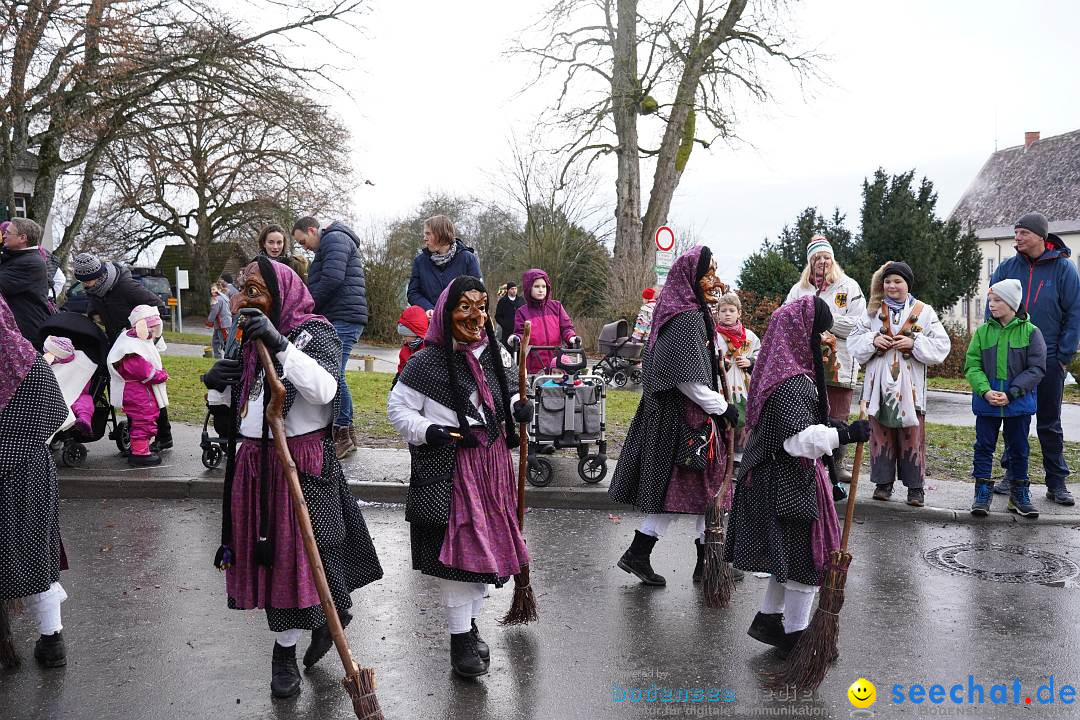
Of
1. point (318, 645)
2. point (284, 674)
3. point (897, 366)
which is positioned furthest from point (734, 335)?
point (284, 674)

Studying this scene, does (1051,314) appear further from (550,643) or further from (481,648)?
(481,648)

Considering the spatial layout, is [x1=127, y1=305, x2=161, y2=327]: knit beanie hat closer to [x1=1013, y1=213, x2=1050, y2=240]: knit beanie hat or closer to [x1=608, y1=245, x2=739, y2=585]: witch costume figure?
[x1=608, y1=245, x2=739, y2=585]: witch costume figure

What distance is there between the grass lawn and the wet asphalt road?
2.94 metres

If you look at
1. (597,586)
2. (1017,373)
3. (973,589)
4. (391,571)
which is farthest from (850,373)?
(391,571)

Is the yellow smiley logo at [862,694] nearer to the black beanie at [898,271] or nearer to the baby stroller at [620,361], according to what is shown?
the black beanie at [898,271]

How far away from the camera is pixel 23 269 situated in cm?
737

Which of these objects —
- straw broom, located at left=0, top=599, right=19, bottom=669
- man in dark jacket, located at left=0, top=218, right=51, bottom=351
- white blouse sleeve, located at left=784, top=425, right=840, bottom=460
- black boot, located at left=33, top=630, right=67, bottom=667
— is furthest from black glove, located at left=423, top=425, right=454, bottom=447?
man in dark jacket, located at left=0, top=218, right=51, bottom=351

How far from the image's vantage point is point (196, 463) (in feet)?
29.2

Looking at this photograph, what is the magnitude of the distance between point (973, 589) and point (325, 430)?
4010 millimetres

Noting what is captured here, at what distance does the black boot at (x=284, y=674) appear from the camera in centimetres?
423

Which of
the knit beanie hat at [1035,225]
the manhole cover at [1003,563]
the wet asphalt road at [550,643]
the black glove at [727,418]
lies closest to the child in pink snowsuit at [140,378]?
the wet asphalt road at [550,643]

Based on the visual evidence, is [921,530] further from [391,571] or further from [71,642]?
[71,642]

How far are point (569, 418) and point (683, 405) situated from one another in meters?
2.59

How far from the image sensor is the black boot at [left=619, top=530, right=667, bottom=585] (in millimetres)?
5770
